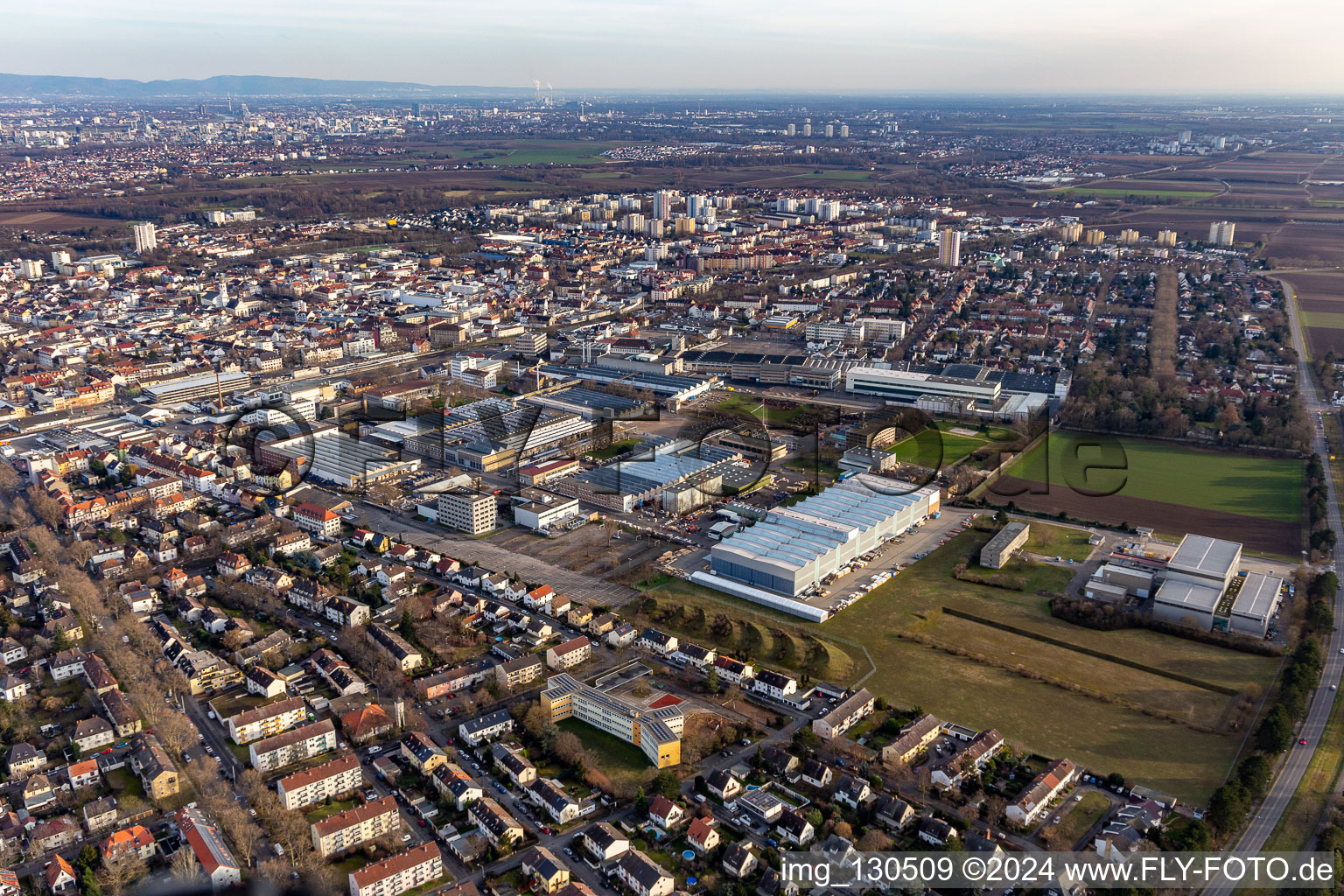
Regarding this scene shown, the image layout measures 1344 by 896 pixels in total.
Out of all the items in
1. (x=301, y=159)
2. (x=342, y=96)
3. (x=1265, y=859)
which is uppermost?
(x=342, y=96)

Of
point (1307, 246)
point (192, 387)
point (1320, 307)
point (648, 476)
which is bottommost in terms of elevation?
point (648, 476)

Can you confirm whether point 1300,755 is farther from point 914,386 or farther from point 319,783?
point 914,386

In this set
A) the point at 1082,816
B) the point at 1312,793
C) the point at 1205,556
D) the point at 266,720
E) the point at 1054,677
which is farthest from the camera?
the point at 1205,556

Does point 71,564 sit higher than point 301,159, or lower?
lower

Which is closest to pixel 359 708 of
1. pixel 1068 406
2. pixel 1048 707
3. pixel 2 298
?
pixel 1048 707

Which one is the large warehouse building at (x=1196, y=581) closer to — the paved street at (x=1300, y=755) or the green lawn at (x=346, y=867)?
the paved street at (x=1300, y=755)

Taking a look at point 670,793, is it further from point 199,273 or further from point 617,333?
point 199,273

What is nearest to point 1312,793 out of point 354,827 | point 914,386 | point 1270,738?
point 1270,738
